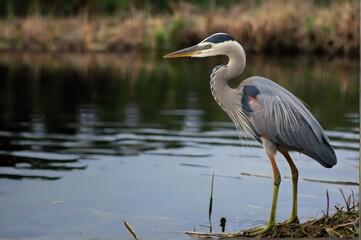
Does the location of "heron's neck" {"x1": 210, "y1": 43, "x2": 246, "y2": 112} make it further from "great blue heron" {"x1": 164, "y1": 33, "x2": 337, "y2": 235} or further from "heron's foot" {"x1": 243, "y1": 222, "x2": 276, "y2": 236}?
"heron's foot" {"x1": 243, "y1": 222, "x2": 276, "y2": 236}

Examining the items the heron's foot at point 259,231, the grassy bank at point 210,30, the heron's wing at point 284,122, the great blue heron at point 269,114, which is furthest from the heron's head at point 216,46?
the grassy bank at point 210,30

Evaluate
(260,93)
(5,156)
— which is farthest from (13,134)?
(260,93)

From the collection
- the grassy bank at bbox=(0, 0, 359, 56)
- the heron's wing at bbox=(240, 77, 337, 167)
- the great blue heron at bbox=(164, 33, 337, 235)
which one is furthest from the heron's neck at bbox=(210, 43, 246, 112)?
the grassy bank at bbox=(0, 0, 359, 56)

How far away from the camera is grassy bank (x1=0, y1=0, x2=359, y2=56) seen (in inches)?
1088

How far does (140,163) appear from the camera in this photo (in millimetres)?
8523

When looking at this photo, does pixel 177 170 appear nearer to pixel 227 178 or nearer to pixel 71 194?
pixel 227 178

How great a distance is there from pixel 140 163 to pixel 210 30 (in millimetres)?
21056

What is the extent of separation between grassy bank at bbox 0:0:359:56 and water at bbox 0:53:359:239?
10050 mm

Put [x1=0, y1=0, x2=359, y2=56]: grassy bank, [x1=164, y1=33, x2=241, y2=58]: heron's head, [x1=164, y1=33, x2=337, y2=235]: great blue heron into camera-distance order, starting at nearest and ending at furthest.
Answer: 1. [x1=164, y1=33, x2=337, y2=235]: great blue heron
2. [x1=164, y1=33, x2=241, y2=58]: heron's head
3. [x1=0, y1=0, x2=359, y2=56]: grassy bank

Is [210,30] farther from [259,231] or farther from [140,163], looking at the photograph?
[259,231]

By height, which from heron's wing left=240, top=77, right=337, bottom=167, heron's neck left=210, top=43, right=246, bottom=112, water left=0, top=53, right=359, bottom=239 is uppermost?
heron's neck left=210, top=43, right=246, bottom=112

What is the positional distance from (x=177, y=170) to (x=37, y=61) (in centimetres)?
1769

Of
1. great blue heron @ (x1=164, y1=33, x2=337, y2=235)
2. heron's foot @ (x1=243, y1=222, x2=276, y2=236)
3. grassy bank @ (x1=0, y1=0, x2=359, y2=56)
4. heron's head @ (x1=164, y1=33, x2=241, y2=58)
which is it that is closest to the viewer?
heron's foot @ (x1=243, y1=222, x2=276, y2=236)

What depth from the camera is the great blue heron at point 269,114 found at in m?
5.52
